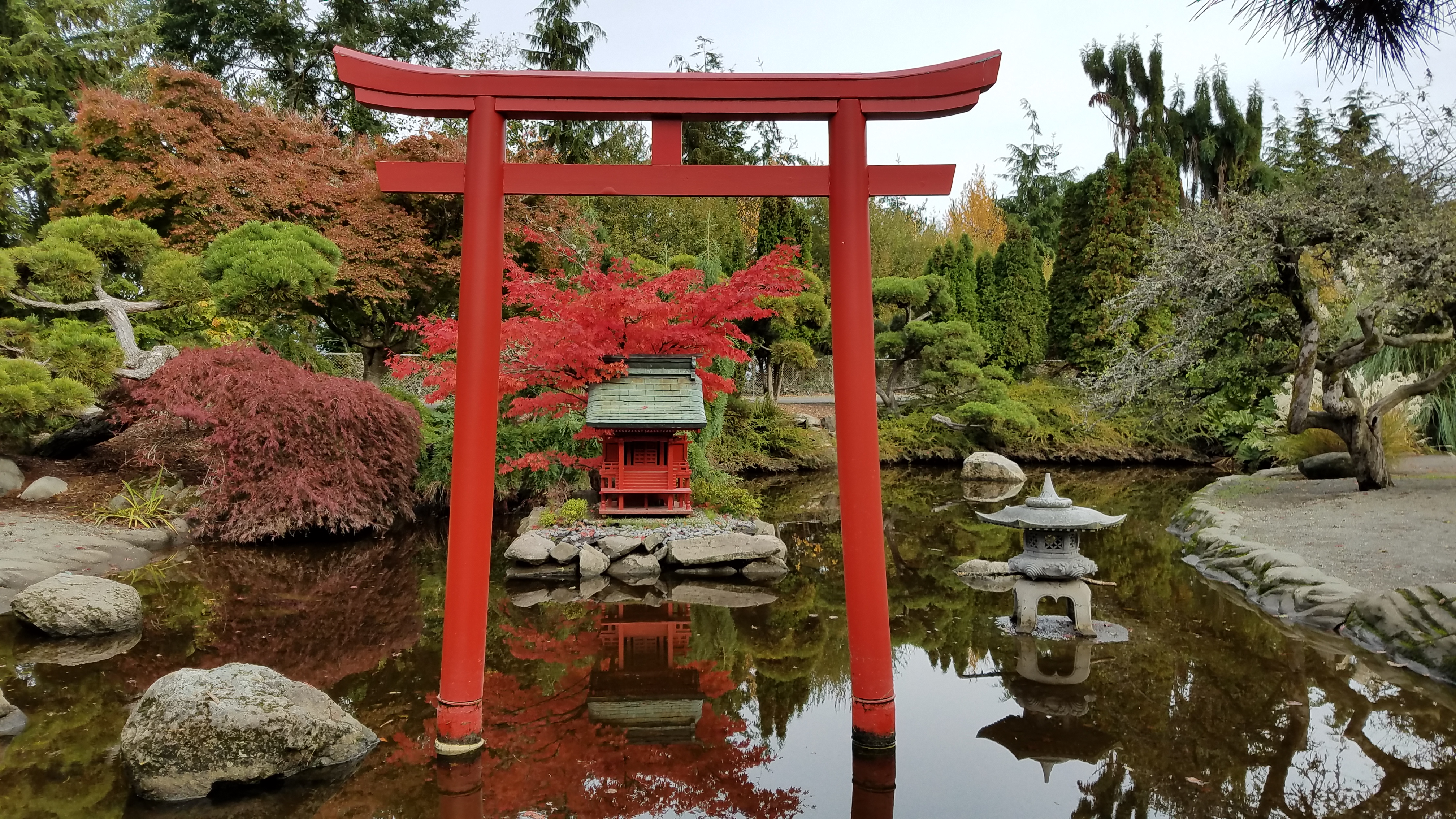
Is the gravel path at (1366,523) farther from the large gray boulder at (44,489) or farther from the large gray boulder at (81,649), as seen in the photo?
the large gray boulder at (44,489)

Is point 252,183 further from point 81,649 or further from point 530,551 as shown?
point 81,649

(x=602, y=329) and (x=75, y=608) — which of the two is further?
(x=602, y=329)

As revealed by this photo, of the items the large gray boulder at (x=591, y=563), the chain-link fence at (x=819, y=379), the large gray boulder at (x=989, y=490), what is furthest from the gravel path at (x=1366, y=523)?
the chain-link fence at (x=819, y=379)

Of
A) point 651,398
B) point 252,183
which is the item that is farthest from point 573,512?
point 252,183

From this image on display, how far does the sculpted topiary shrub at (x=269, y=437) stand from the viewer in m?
8.63

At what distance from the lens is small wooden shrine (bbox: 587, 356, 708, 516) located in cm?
840

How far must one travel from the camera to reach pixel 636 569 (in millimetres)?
7793

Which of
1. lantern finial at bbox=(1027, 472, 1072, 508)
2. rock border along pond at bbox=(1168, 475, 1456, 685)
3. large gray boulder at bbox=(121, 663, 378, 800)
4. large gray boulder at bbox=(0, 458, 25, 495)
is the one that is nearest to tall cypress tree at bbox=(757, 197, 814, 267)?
rock border along pond at bbox=(1168, 475, 1456, 685)

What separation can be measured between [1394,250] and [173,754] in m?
9.91

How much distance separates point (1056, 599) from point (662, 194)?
13.4 feet

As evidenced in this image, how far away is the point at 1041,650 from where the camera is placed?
5.43m

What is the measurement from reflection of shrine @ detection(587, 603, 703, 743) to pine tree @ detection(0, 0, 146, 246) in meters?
12.9

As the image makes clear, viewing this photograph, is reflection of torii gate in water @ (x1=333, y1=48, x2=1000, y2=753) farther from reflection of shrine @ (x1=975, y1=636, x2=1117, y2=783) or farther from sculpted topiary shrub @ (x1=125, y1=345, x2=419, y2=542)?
sculpted topiary shrub @ (x1=125, y1=345, x2=419, y2=542)

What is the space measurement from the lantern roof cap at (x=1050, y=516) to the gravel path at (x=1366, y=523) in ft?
6.86
